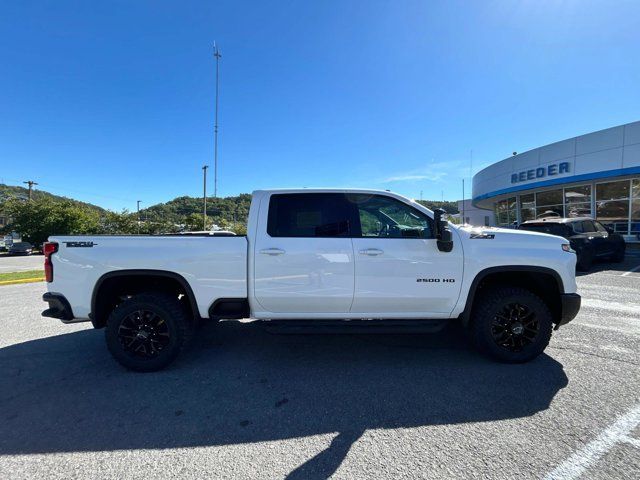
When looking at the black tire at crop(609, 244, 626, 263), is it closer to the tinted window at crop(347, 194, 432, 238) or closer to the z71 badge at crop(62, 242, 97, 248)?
the tinted window at crop(347, 194, 432, 238)

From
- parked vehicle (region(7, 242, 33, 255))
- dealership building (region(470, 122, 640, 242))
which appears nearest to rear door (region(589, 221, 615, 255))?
→ dealership building (region(470, 122, 640, 242))

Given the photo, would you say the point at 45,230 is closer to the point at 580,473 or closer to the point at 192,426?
the point at 192,426

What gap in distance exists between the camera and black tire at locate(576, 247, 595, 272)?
947cm

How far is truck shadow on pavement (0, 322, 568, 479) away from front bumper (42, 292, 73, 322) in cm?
63

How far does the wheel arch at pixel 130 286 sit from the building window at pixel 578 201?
21564mm

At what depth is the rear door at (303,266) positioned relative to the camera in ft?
11.0

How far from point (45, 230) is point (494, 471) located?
4066 cm

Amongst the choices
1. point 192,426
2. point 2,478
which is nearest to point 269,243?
point 192,426

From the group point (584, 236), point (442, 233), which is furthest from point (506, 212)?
point (442, 233)

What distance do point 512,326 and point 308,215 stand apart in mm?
2577

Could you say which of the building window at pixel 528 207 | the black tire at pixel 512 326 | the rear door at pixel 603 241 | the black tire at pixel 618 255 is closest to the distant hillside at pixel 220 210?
the black tire at pixel 512 326

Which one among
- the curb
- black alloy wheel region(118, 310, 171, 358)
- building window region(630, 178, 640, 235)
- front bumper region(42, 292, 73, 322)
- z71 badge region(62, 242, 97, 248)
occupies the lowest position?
the curb

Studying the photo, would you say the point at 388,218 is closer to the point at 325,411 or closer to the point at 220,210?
the point at 325,411

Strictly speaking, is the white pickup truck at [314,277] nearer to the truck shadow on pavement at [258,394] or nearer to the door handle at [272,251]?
the door handle at [272,251]
